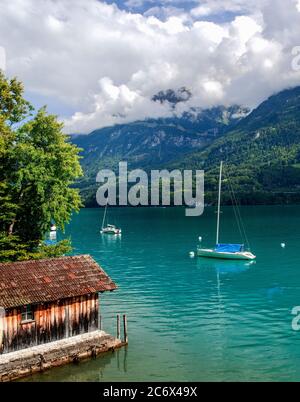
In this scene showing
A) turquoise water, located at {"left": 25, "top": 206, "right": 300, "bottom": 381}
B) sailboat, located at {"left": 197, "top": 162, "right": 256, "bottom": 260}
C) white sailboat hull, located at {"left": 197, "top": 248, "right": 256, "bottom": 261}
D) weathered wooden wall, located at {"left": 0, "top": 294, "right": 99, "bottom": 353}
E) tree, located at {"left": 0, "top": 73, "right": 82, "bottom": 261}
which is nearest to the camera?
weathered wooden wall, located at {"left": 0, "top": 294, "right": 99, "bottom": 353}

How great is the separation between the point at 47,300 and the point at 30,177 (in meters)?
14.2

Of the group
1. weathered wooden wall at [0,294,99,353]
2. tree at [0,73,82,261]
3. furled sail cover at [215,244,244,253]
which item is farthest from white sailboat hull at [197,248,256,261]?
weathered wooden wall at [0,294,99,353]

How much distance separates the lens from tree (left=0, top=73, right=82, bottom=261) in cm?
4297

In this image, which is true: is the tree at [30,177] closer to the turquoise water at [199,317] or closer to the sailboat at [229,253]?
the turquoise water at [199,317]

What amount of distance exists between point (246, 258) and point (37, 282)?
64.6 meters

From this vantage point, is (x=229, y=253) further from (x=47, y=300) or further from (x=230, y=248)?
(x=47, y=300)

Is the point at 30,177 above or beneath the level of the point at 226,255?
above

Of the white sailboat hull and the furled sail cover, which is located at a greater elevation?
the furled sail cover

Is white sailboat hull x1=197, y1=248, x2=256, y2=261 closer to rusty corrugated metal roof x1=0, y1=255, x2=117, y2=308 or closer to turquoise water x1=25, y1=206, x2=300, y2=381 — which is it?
turquoise water x1=25, y1=206, x2=300, y2=381

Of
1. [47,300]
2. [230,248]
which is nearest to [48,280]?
[47,300]

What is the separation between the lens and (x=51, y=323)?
111ft

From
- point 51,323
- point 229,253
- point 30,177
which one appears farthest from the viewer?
point 229,253

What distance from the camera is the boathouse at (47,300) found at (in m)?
31.7

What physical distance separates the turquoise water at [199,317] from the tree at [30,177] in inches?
491
